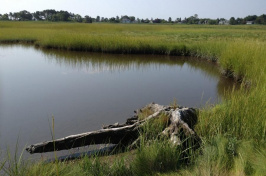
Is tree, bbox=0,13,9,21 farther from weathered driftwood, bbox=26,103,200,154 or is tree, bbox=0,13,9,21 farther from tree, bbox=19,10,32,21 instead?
weathered driftwood, bbox=26,103,200,154

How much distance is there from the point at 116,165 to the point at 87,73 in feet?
20.7

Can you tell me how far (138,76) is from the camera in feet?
27.5

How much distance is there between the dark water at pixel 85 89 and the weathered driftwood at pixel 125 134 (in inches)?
20.2

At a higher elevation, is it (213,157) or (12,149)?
(213,157)

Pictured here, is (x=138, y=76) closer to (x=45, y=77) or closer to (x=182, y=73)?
(x=182, y=73)

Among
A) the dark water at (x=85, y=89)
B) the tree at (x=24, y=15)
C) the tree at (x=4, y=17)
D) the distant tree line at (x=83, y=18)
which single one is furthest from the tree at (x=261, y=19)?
the dark water at (x=85, y=89)

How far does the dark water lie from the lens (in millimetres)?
4355

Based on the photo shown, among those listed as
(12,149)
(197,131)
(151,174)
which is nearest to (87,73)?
(12,149)

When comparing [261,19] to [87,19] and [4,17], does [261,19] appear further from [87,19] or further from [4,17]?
[4,17]

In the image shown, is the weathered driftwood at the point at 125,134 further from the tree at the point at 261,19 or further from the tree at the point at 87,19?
the tree at the point at 261,19

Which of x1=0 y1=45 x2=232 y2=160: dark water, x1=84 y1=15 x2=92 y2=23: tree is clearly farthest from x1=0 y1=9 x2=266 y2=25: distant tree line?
x1=0 y1=45 x2=232 y2=160: dark water

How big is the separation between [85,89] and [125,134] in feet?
11.0

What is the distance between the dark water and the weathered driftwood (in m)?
0.51

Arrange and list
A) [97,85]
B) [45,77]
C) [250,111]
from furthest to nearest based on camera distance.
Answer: [45,77] < [97,85] < [250,111]
